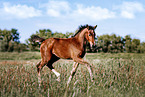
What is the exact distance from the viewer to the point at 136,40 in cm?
7444

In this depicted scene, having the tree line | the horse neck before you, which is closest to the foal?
the horse neck

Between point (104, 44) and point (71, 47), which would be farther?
point (104, 44)

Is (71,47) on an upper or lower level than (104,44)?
lower

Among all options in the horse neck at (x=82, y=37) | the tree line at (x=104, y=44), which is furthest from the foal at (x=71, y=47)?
the tree line at (x=104, y=44)

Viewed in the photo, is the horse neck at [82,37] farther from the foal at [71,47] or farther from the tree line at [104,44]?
the tree line at [104,44]

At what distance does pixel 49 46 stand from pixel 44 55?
0.46m

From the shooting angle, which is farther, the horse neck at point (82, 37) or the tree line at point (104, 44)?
the tree line at point (104, 44)

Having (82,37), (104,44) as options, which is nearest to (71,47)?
(82,37)

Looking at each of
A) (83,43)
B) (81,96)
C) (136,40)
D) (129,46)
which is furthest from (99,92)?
(136,40)

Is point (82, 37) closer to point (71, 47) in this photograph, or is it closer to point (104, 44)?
point (71, 47)

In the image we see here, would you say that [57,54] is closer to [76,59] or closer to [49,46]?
[49,46]

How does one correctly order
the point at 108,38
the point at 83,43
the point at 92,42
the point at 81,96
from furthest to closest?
the point at 108,38
the point at 83,43
the point at 92,42
the point at 81,96

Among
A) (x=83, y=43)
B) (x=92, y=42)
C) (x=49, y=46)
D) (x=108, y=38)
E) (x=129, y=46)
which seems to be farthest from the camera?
(x=108, y=38)

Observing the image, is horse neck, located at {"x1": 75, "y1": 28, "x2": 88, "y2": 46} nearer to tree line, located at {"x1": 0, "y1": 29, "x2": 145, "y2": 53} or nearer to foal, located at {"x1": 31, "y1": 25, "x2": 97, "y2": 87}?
foal, located at {"x1": 31, "y1": 25, "x2": 97, "y2": 87}
